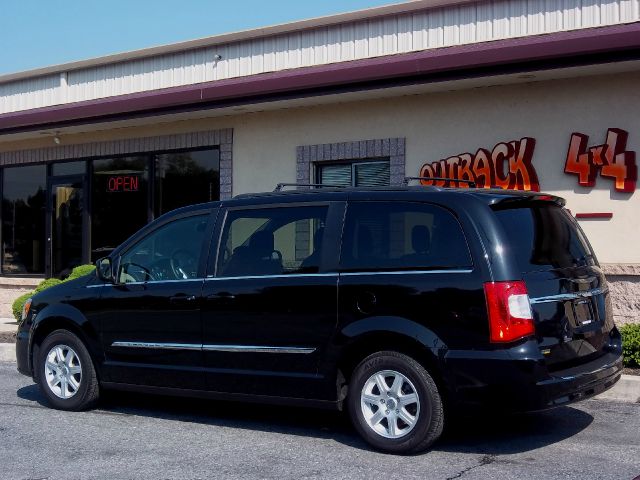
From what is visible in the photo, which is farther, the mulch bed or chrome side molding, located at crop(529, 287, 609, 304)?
the mulch bed

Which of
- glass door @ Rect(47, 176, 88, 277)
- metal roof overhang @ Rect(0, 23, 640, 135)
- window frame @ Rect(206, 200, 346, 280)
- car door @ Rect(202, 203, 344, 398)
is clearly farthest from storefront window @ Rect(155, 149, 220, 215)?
car door @ Rect(202, 203, 344, 398)

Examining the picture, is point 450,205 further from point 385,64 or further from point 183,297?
point 385,64

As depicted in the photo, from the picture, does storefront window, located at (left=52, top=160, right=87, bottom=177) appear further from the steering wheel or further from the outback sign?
the steering wheel

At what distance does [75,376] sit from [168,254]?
1.47 meters

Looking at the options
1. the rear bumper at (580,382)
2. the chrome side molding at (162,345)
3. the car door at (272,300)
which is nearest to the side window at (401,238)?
the car door at (272,300)

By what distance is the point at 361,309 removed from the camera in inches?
247

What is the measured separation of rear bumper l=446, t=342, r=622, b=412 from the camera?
5.66 m

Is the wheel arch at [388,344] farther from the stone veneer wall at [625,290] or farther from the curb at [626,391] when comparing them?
the stone veneer wall at [625,290]

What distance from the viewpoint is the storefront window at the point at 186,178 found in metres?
14.1

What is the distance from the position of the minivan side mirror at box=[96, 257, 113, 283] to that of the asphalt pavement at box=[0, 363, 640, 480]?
1.22 metres

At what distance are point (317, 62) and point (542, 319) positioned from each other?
7573mm

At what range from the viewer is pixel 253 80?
12.6 metres

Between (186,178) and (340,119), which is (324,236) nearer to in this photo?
(340,119)

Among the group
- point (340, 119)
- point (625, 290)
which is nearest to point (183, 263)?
point (625, 290)
